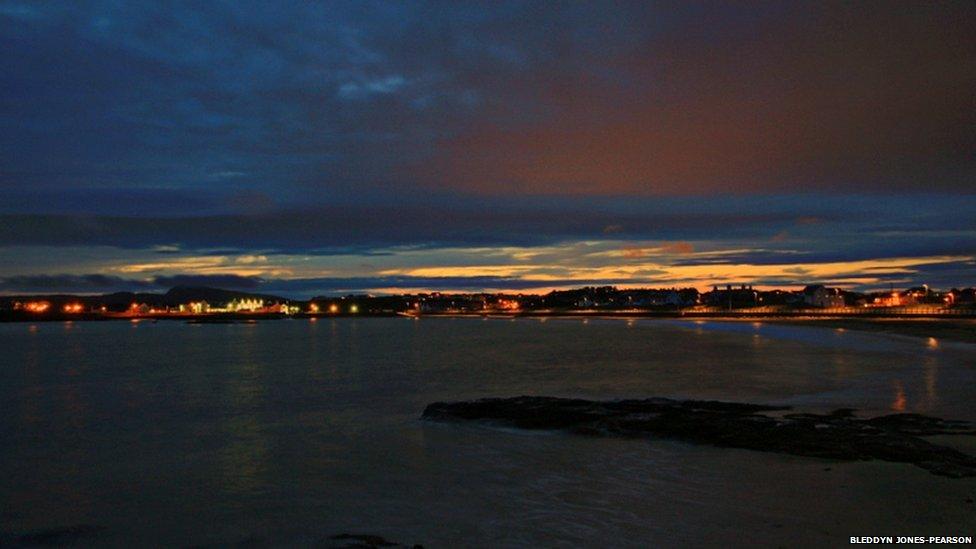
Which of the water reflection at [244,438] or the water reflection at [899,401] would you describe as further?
the water reflection at [899,401]

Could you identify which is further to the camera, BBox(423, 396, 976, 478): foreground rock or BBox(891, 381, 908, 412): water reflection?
BBox(891, 381, 908, 412): water reflection

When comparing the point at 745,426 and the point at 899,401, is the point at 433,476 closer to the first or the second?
the point at 745,426

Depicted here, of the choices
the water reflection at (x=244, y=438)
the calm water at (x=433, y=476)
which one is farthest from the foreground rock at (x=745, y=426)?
the water reflection at (x=244, y=438)

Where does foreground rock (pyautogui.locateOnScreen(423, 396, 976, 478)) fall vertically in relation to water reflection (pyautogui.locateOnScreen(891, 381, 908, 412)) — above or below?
above

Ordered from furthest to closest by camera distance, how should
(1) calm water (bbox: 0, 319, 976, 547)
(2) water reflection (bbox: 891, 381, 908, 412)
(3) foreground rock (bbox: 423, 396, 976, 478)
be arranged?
1. (2) water reflection (bbox: 891, 381, 908, 412)
2. (3) foreground rock (bbox: 423, 396, 976, 478)
3. (1) calm water (bbox: 0, 319, 976, 547)

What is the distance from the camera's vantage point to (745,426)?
18469 millimetres

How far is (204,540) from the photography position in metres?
12.0

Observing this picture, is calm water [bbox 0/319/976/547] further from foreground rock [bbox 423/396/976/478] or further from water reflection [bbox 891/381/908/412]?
foreground rock [bbox 423/396/976/478]

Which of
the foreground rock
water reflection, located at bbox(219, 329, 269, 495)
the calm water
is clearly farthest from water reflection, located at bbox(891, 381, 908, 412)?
water reflection, located at bbox(219, 329, 269, 495)

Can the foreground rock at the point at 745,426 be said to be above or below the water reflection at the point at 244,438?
above

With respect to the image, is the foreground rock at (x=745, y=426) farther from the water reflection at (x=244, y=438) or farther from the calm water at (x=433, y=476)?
the water reflection at (x=244, y=438)

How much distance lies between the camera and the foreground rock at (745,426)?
15203 mm

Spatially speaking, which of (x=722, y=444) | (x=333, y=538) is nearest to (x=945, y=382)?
(x=722, y=444)

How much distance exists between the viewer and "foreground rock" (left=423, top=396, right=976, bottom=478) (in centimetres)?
1520
